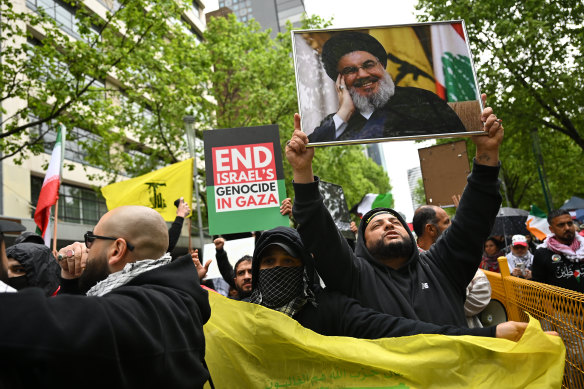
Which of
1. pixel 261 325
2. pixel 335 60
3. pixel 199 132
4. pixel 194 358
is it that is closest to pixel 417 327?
pixel 261 325

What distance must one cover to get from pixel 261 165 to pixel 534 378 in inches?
167

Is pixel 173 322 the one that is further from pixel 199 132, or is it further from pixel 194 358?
pixel 199 132

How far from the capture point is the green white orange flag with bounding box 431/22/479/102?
109 inches

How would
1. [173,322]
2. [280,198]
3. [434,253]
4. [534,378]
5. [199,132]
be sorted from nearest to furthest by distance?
[173,322] < [534,378] < [434,253] < [280,198] < [199,132]

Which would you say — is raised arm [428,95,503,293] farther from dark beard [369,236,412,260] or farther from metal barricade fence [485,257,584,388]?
metal barricade fence [485,257,584,388]

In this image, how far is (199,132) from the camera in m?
18.5

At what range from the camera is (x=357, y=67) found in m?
2.76

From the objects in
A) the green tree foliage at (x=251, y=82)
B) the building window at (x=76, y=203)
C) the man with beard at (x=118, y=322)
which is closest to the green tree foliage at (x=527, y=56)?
the green tree foliage at (x=251, y=82)

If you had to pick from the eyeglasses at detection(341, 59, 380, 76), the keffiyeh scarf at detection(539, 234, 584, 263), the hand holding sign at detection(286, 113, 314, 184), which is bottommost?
the keffiyeh scarf at detection(539, 234, 584, 263)

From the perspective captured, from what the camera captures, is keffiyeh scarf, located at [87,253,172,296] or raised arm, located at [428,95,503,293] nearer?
keffiyeh scarf, located at [87,253,172,296]

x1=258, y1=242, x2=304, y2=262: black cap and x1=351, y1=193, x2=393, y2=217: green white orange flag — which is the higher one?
x1=351, y1=193, x2=393, y2=217: green white orange flag

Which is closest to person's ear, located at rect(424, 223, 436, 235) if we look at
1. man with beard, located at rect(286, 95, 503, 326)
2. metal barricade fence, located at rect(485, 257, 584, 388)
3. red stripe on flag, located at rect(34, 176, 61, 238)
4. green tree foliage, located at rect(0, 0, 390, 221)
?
metal barricade fence, located at rect(485, 257, 584, 388)

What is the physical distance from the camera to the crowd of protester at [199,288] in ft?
3.85

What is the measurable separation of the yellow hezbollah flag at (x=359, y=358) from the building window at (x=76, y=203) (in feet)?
57.4
